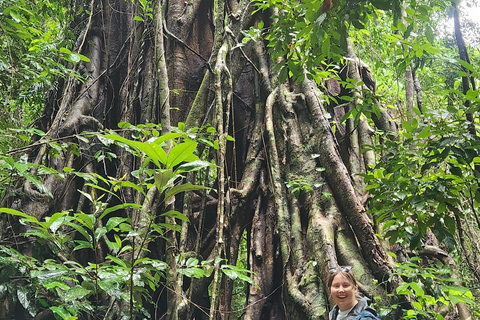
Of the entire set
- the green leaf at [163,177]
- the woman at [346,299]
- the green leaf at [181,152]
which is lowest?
the woman at [346,299]

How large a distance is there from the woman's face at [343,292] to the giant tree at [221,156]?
35 cm

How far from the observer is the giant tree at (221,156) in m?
2.31

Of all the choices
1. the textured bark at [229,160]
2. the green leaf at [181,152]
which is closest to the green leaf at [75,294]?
the textured bark at [229,160]

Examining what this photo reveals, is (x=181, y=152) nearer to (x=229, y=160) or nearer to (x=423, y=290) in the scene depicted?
(x=423, y=290)

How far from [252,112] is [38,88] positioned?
2137mm

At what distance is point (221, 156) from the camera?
8.98 ft

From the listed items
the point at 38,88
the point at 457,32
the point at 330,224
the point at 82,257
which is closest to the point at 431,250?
the point at 330,224

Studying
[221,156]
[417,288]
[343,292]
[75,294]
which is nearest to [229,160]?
[221,156]

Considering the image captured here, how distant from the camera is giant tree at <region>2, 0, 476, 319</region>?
231 cm

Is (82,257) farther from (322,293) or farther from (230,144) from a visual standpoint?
(322,293)

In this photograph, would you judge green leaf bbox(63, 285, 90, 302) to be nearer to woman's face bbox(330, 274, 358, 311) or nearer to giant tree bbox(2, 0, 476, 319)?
giant tree bbox(2, 0, 476, 319)

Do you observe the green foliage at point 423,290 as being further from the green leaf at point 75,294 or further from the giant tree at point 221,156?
the green leaf at point 75,294

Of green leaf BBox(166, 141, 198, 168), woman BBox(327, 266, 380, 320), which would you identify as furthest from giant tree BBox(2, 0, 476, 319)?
woman BBox(327, 266, 380, 320)

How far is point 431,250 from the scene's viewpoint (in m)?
3.27
